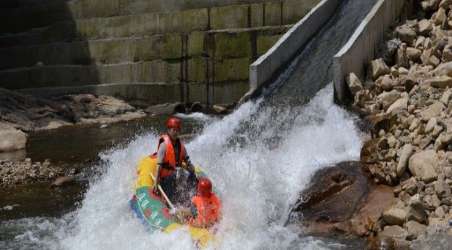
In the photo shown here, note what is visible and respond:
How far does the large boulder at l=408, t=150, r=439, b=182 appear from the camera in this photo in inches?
328

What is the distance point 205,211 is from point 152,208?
35.0 inches

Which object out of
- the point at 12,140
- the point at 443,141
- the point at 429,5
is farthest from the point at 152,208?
the point at 429,5

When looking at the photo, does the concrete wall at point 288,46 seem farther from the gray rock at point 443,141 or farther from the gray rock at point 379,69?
the gray rock at point 443,141

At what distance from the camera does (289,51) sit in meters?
16.2

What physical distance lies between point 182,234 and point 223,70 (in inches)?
479

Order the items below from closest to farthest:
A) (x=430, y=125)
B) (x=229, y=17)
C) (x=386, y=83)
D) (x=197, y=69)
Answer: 1. (x=430, y=125)
2. (x=386, y=83)
3. (x=229, y=17)
4. (x=197, y=69)

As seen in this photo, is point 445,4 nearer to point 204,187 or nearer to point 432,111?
point 432,111

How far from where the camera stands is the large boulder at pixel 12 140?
15.2 m

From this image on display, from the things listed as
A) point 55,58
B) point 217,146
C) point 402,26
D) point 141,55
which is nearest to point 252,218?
point 217,146

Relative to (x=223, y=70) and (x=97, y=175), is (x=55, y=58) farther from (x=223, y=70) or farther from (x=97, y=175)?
(x=97, y=175)

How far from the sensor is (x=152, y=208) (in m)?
8.38

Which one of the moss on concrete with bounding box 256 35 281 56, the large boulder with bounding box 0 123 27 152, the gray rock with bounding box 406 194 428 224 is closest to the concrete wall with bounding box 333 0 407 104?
the moss on concrete with bounding box 256 35 281 56

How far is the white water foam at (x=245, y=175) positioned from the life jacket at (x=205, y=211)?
15 centimetres

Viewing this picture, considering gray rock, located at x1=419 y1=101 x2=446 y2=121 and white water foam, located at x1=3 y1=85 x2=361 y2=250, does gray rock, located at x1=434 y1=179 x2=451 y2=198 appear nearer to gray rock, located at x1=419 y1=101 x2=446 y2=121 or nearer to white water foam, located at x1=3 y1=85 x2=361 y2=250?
white water foam, located at x1=3 y1=85 x2=361 y2=250
